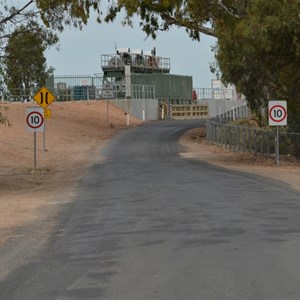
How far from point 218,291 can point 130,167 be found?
57.0 feet

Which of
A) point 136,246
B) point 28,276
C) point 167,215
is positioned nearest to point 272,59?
point 167,215

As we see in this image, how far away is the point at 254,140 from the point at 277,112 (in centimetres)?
575

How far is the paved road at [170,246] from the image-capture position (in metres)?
6.47

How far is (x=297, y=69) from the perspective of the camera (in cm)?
2530

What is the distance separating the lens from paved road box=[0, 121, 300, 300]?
6.47 m

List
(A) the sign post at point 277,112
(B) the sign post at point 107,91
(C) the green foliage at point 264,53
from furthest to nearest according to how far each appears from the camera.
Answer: (B) the sign post at point 107,91 < (A) the sign post at point 277,112 < (C) the green foliage at point 264,53

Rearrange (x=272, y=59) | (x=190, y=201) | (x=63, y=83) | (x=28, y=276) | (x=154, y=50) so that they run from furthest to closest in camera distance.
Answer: (x=154, y=50) → (x=63, y=83) → (x=272, y=59) → (x=190, y=201) → (x=28, y=276)

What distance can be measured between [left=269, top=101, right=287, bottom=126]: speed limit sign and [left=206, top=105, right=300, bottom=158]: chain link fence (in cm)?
298

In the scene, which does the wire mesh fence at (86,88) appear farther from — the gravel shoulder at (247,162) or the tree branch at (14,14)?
the tree branch at (14,14)

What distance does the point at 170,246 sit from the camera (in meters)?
8.66

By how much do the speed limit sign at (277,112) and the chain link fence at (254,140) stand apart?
2.98 m

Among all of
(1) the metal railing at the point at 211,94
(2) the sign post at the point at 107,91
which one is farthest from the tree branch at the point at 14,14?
(1) the metal railing at the point at 211,94

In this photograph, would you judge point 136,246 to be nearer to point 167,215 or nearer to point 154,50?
point 167,215

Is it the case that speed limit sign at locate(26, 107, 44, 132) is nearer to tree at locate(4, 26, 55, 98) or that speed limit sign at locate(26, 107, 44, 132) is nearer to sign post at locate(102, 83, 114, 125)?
tree at locate(4, 26, 55, 98)
